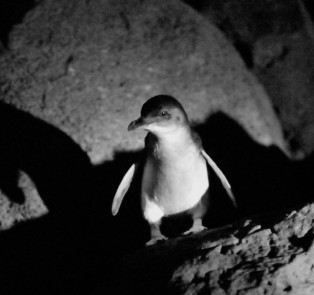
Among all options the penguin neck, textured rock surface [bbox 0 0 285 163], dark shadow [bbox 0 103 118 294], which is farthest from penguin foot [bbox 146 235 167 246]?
textured rock surface [bbox 0 0 285 163]

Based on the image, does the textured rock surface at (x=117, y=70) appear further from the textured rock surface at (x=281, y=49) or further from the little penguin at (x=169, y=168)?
the little penguin at (x=169, y=168)

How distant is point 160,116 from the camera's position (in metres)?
2.00

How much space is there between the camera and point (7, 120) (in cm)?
267

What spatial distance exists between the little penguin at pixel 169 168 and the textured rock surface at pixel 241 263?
56cm

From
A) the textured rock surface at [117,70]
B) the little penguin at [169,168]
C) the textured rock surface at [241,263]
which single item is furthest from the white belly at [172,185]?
the textured rock surface at [241,263]

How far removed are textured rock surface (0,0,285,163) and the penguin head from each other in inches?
30.1

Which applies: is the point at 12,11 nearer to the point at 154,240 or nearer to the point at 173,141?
the point at 173,141

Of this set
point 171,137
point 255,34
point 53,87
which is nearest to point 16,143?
point 53,87

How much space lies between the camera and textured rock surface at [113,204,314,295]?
1340 millimetres

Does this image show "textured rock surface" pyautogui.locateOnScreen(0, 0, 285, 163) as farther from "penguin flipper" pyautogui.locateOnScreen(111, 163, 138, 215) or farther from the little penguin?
the little penguin

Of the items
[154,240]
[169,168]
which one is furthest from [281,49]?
[154,240]

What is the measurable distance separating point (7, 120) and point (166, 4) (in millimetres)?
1630

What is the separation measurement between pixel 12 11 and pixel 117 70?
3.45 feet

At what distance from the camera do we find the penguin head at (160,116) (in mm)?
1955
